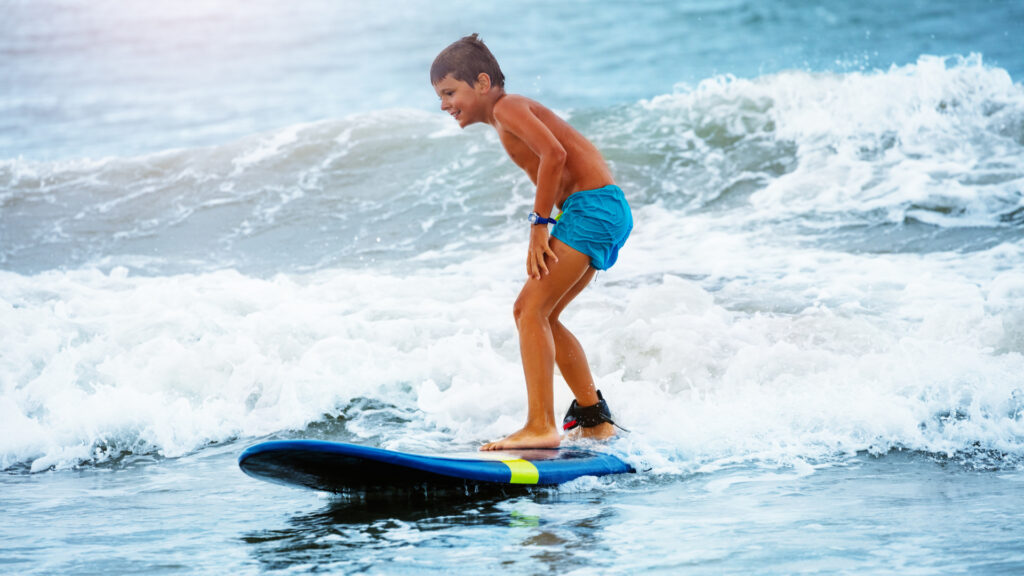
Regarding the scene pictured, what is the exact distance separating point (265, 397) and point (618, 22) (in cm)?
1933

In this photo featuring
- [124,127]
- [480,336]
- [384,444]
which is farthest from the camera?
[124,127]

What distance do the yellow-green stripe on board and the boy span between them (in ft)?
0.93

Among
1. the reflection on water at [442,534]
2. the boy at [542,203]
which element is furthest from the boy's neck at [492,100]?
the reflection on water at [442,534]

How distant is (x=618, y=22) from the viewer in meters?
22.8

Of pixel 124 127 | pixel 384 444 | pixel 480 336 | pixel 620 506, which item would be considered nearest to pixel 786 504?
pixel 620 506

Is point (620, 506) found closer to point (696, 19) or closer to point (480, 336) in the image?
point (480, 336)

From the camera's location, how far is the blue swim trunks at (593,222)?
3.73 meters

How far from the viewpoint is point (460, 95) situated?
12.1ft

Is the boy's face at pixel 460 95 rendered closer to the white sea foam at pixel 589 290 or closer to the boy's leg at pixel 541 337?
the boy's leg at pixel 541 337

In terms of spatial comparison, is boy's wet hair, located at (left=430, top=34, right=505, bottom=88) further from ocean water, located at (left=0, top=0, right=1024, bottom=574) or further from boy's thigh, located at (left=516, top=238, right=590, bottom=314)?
ocean water, located at (left=0, top=0, right=1024, bottom=574)

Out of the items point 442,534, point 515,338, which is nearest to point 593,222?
point 442,534

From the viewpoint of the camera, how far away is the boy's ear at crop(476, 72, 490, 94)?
3.68 metres

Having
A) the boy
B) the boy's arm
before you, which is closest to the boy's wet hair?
the boy

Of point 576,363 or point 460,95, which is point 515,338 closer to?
point 576,363
